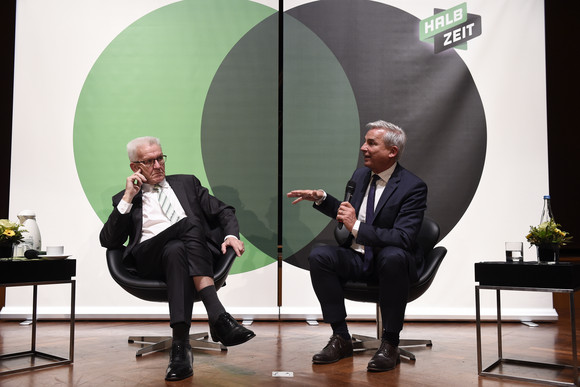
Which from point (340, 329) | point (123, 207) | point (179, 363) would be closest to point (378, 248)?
point (340, 329)

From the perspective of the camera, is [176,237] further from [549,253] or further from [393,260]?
[549,253]

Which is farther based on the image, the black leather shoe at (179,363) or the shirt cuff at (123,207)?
the shirt cuff at (123,207)

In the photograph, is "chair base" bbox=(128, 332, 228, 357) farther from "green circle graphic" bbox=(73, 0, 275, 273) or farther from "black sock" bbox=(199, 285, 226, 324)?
"green circle graphic" bbox=(73, 0, 275, 273)

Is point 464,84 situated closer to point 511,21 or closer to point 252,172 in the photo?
point 511,21

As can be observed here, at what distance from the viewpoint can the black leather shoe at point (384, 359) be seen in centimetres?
261

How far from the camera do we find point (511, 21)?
4.37m

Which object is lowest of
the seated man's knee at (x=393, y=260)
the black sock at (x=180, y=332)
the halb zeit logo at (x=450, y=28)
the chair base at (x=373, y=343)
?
the chair base at (x=373, y=343)

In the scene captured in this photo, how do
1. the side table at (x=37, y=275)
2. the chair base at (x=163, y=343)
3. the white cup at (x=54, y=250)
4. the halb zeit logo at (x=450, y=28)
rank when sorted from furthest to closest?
1. the halb zeit logo at (x=450, y=28)
2. the chair base at (x=163, y=343)
3. the white cup at (x=54, y=250)
4. the side table at (x=37, y=275)

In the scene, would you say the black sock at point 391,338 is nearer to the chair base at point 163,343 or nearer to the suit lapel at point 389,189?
the suit lapel at point 389,189

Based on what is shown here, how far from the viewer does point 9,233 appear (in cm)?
269

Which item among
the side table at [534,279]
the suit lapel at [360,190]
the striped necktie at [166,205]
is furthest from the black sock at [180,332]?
the side table at [534,279]

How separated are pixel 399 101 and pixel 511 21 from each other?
1114 millimetres

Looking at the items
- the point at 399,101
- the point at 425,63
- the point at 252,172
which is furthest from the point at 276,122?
the point at 425,63

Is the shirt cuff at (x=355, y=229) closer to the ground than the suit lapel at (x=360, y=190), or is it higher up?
closer to the ground
